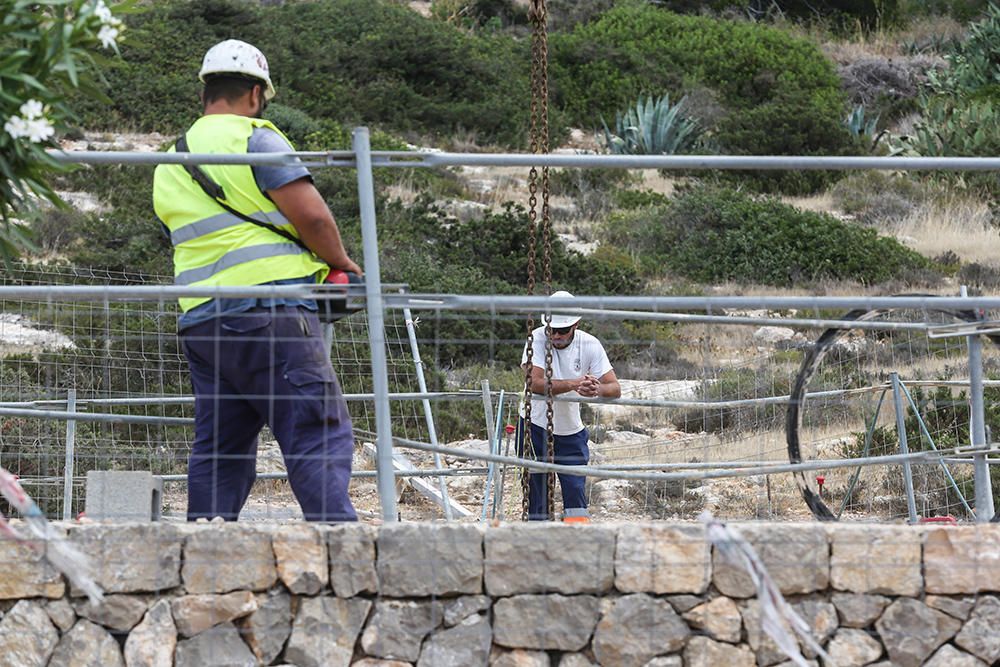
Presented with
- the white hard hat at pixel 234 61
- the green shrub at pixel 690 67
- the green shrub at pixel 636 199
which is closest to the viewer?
the white hard hat at pixel 234 61

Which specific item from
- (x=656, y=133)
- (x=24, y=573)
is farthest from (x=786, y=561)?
(x=656, y=133)

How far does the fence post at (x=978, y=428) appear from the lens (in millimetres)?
5078

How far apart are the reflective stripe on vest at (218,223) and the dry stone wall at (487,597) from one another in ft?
3.49

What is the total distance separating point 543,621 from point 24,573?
1.56 meters

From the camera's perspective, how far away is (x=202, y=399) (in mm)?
4914

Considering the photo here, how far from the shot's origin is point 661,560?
4363 millimetres

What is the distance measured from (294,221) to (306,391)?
56 centimetres

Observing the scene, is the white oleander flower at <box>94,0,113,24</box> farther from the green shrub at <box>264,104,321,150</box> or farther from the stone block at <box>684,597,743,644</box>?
the green shrub at <box>264,104,321,150</box>

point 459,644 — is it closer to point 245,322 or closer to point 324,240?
point 245,322

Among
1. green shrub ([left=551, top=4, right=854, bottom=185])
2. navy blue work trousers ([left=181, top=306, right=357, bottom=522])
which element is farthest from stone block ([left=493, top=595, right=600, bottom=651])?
green shrub ([left=551, top=4, right=854, bottom=185])

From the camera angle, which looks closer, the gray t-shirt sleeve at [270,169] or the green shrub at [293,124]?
the gray t-shirt sleeve at [270,169]

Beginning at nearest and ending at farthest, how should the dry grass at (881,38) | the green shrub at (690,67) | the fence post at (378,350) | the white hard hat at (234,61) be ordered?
the fence post at (378,350) < the white hard hat at (234,61) < the green shrub at (690,67) < the dry grass at (881,38)

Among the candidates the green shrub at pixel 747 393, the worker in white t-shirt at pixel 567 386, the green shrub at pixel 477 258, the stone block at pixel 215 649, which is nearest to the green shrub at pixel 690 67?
the green shrub at pixel 477 258

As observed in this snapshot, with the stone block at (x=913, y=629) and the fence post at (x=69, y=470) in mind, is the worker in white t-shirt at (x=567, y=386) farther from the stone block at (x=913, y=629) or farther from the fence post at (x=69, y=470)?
the stone block at (x=913, y=629)
